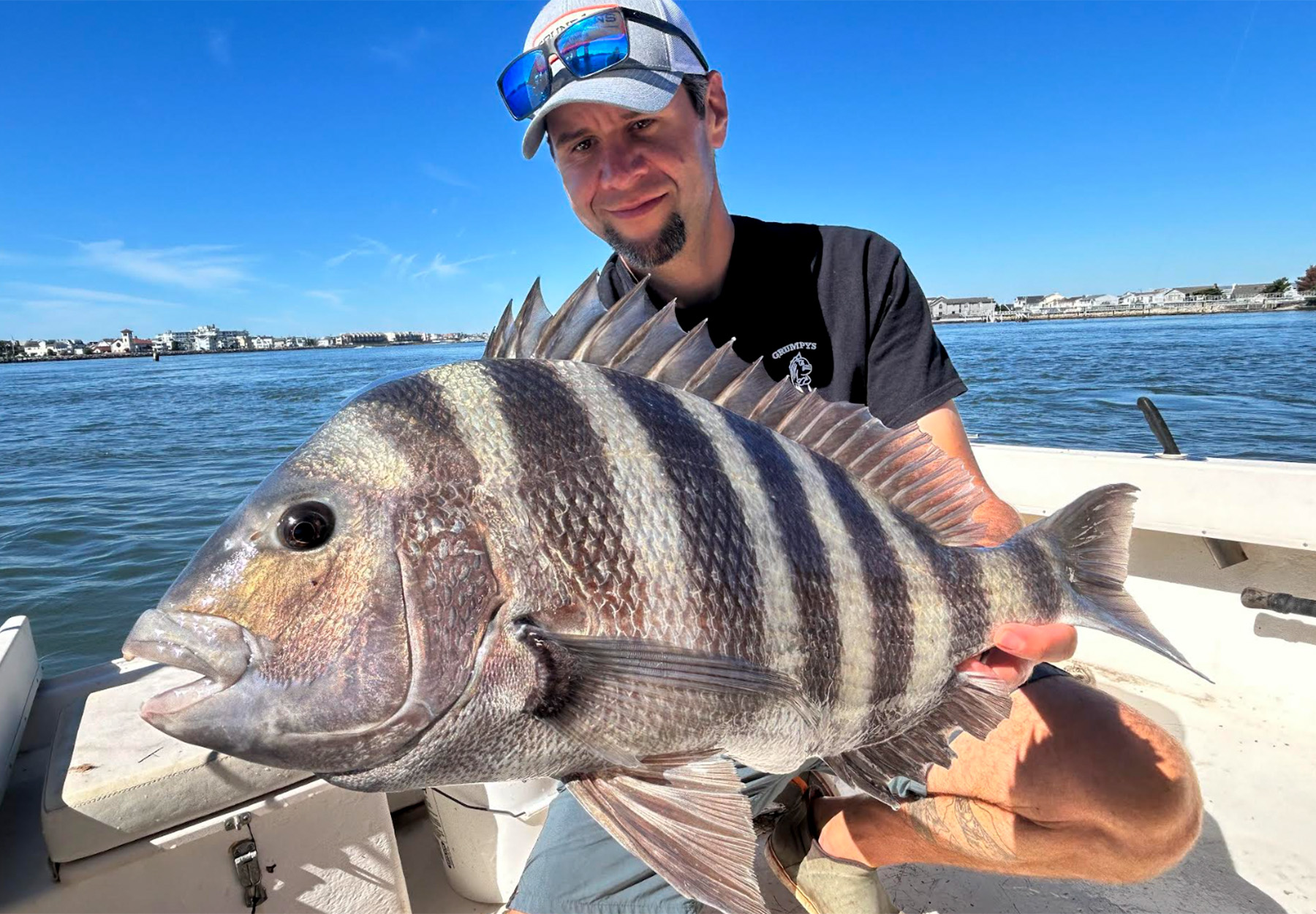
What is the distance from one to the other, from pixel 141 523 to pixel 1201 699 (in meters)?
12.3

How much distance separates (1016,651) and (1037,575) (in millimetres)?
173

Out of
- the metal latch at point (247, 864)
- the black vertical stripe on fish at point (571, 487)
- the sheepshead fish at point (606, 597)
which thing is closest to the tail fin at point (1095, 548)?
the sheepshead fish at point (606, 597)

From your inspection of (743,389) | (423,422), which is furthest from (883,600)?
(423,422)

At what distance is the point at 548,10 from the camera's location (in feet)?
7.54

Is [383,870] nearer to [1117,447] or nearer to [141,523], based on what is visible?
[141,523]

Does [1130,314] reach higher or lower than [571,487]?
lower

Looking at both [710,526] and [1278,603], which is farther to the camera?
[1278,603]

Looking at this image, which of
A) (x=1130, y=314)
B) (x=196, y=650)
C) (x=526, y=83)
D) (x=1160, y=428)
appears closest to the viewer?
(x=196, y=650)

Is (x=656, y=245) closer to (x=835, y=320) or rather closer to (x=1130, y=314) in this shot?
(x=835, y=320)

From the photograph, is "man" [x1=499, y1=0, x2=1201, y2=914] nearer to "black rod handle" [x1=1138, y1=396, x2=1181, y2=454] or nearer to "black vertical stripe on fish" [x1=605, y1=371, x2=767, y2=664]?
"black vertical stripe on fish" [x1=605, y1=371, x2=767, y2=664]

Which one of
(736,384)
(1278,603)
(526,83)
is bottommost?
(1278,603)

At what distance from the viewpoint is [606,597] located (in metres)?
1.12

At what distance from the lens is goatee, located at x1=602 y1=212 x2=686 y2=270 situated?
7.59 ft

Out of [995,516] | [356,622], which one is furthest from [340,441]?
[995,516]
